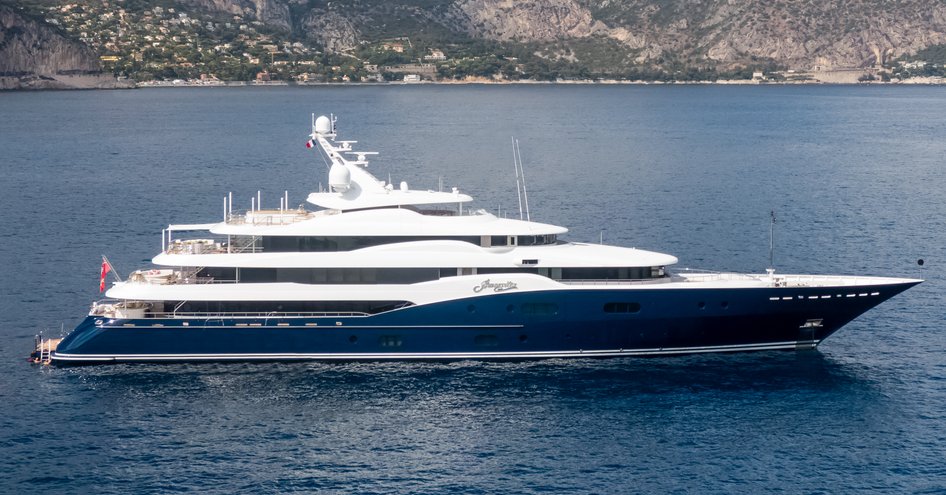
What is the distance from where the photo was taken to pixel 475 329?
43156 millimetres

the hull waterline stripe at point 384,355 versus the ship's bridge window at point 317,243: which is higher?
the ship's bridge window at point 317,243

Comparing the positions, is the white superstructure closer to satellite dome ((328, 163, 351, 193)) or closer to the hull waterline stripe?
satellite dome ((328, 163, 351, 193))

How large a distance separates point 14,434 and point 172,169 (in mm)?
66419

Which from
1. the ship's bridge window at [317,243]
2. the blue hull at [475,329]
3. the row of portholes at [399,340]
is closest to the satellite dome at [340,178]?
the ship's bridge window at [317,243]

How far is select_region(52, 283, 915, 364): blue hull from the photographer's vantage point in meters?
42.7

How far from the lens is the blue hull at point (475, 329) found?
42.7 meters

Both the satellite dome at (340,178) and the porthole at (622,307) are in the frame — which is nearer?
the porthole at (622,307)

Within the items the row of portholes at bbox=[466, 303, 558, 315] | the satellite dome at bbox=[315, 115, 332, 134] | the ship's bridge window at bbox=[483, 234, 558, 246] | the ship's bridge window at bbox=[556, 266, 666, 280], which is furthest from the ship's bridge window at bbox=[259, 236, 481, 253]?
the ship's bridge window at bbox=[556, 266, 666, 280]

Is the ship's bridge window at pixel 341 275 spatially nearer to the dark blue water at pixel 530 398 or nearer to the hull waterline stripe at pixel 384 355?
the hull waterline stripe at pixel 384 355

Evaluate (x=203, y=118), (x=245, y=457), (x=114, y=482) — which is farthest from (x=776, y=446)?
(x=203, y=118)

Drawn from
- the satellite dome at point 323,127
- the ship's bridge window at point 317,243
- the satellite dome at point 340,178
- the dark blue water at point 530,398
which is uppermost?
the satellite dome at point 323,127

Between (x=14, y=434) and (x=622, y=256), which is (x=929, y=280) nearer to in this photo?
(x=622, y=256)

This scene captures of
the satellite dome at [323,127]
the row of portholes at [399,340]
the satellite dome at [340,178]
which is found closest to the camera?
the row of portholes at [399,340]

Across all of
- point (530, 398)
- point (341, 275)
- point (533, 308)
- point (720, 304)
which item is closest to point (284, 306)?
point (341, 275)
